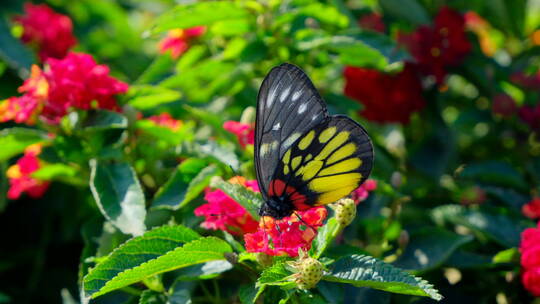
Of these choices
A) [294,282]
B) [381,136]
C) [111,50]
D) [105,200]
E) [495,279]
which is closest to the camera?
[294,282]

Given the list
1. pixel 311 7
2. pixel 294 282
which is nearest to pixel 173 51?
pixel 311 7

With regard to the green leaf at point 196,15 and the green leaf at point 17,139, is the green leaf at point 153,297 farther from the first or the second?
the green leaf at point 196,15

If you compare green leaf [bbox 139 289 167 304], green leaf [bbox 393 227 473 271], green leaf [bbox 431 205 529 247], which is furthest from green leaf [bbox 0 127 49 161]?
green leaf [bbox 431 205 529 247]

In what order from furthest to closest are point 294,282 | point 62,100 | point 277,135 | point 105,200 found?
point 62,100, point 105,200, point 277,135, point 294,282

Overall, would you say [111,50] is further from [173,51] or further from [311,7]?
[311,7]

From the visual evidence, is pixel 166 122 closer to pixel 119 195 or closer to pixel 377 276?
pixel 119 195

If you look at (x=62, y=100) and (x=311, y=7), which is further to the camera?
(x=311, y=7)
